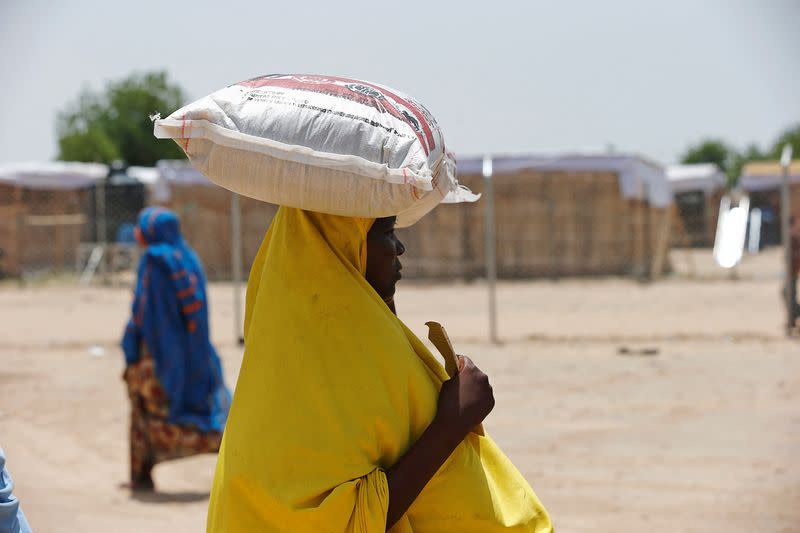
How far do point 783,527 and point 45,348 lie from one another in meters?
9.40

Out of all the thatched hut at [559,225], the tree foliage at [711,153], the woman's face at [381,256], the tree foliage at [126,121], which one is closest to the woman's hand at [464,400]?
the woman's face at [381,256]

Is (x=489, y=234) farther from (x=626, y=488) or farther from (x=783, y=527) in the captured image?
(x=783, y=527)

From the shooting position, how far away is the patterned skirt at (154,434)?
20.0 feet

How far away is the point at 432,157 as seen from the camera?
7.04 ft

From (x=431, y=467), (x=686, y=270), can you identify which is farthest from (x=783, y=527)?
(x=686, y=270)

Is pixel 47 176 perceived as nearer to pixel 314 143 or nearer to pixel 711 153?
pixel 314 143

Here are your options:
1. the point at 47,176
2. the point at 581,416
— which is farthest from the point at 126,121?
the point at 581,416

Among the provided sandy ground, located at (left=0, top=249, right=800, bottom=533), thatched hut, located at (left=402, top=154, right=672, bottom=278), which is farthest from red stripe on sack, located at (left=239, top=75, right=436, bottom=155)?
thatched hut, located at (left=402, top=154, right=672, bottom=278)

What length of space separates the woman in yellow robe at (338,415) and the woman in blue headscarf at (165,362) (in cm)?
408

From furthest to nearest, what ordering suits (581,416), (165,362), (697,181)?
(697,181)
(581,416)
(165,362)

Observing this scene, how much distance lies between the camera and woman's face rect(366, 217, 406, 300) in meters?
2.15

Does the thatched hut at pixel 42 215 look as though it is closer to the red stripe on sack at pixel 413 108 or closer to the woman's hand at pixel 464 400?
the red stripe on sack at pixel 413 108

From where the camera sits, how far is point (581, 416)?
7922 millimetres

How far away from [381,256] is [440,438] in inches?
15.7
